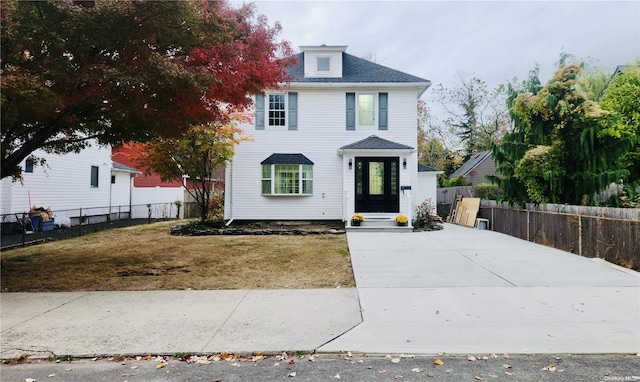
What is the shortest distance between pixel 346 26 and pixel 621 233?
17.2m

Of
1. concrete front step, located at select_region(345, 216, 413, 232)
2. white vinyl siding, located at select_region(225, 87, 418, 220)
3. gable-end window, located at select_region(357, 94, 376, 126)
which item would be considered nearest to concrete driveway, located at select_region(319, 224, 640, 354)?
concrete front step, located at select_region(345, 216, 413, 232)

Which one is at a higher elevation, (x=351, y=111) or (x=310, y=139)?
(x=351, y=111)

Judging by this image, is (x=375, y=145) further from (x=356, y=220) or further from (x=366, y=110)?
(x=356, y=220)

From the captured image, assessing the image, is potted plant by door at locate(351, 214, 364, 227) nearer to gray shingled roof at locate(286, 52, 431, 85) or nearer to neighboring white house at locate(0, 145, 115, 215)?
gray shingled roof at locate(286, 52, 431, 85)

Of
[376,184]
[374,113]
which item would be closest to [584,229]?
[376,184]

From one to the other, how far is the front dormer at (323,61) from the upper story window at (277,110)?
1696mm

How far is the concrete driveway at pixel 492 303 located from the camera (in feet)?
14.1

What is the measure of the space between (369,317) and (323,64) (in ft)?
46.6

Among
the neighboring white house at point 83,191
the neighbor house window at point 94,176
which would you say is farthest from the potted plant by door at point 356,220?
the neighbor house window at point 94,176

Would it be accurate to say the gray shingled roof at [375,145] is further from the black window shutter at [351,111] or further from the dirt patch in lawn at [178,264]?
the dirt patch in lawn at [178,264]

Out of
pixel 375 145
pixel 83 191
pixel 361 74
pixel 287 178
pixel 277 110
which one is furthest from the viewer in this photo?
pixel 83 191

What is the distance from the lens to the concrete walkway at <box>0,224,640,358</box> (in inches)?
168

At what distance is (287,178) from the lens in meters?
16.6

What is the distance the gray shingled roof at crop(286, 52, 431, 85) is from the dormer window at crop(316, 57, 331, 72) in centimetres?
58
